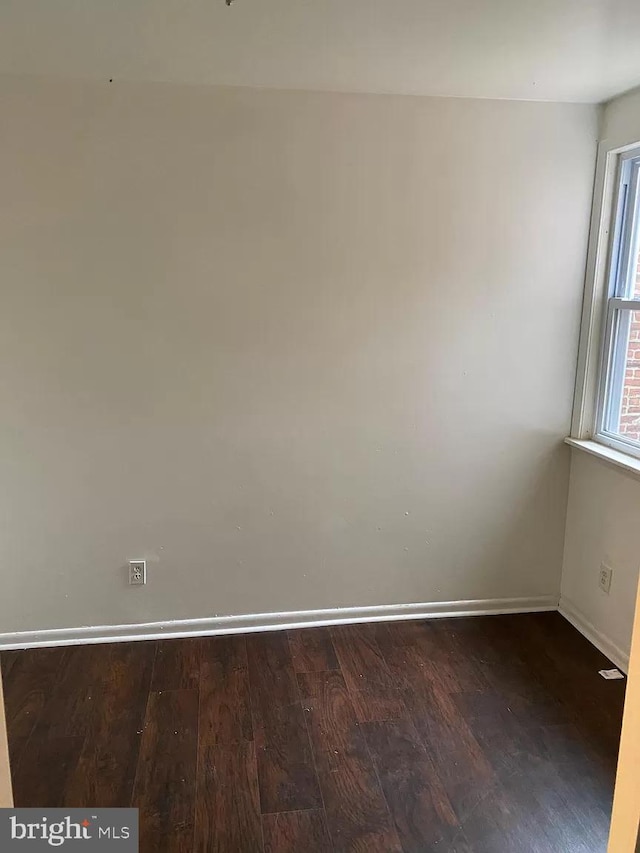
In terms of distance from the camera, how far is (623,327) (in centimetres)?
276

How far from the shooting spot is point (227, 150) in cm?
252

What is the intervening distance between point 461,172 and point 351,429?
3.85 feet

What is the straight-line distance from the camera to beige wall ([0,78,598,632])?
2500 millimetres

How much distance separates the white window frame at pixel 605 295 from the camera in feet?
Result: 8.85

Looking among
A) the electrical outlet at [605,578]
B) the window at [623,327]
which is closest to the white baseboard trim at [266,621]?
the electrical outlet at [605,578]

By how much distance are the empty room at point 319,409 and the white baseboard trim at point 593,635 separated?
3 cm

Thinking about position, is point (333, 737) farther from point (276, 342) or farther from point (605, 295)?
point (605, 295)

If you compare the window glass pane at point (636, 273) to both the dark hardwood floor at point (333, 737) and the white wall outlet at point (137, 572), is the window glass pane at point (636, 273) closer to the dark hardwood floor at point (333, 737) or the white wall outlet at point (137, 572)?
the dark hardwood floor at point (333, 737)

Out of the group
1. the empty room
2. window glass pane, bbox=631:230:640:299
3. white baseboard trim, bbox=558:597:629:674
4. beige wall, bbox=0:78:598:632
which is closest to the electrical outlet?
the empty room

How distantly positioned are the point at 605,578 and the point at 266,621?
1.48 m

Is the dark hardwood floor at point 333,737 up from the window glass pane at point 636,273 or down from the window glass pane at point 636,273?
down

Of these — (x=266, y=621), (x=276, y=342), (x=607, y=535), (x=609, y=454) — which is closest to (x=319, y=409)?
(x=276, y=342)

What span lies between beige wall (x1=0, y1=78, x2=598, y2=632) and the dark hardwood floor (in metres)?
0.29

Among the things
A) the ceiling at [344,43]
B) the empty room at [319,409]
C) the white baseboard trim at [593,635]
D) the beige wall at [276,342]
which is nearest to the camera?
the ceiling at [344,43]
